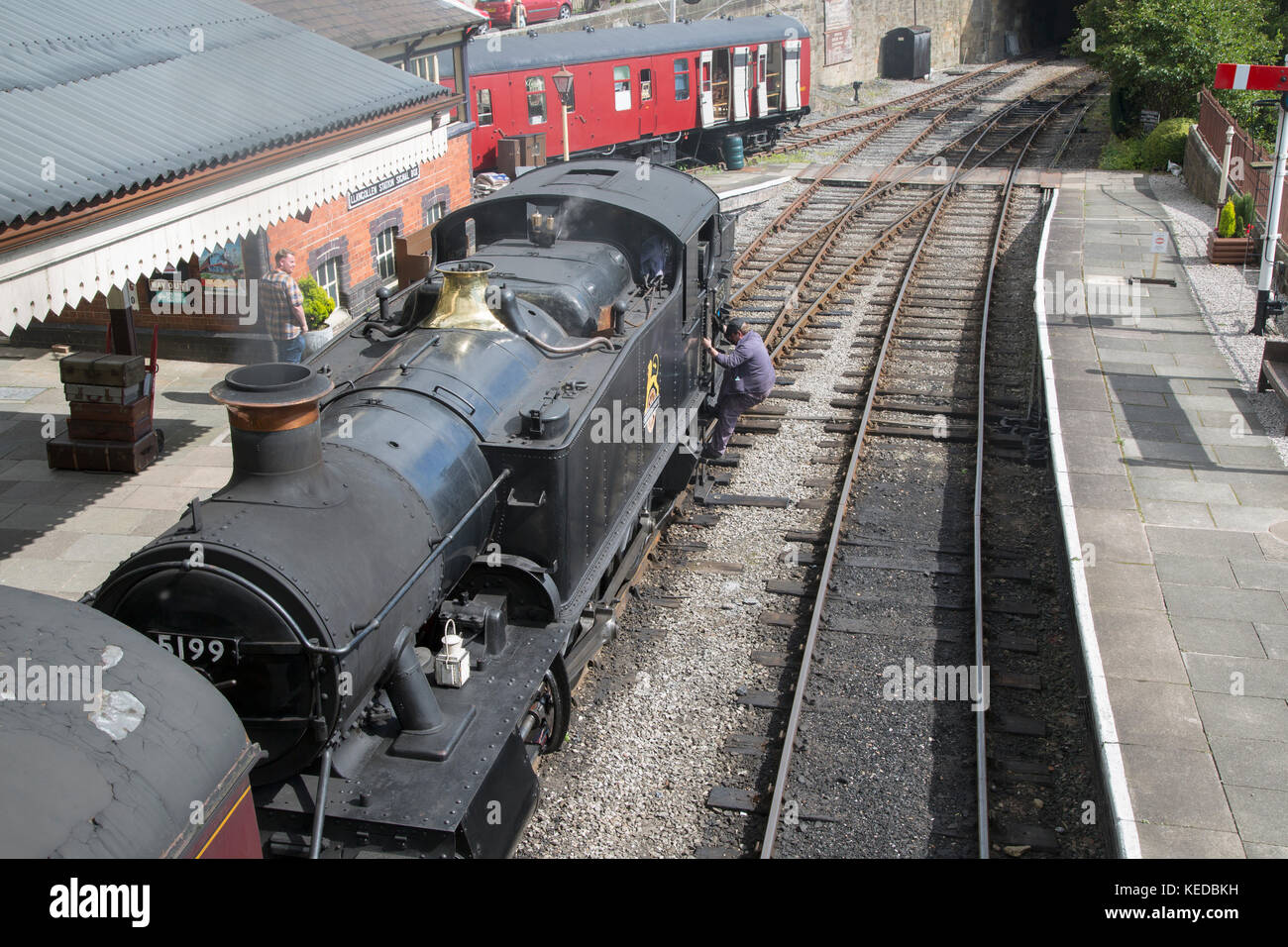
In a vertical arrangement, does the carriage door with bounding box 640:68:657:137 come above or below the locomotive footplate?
above

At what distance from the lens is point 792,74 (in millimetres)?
31953

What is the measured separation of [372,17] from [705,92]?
43.6 feet

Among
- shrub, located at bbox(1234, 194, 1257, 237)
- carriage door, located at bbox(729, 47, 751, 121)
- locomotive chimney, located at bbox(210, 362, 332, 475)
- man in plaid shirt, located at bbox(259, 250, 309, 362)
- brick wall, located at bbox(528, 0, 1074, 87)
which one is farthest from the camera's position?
brick wall, located at bbox(528, 0, 1074, 87)

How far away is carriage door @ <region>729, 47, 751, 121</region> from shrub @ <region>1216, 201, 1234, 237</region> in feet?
48.5

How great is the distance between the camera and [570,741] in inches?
292

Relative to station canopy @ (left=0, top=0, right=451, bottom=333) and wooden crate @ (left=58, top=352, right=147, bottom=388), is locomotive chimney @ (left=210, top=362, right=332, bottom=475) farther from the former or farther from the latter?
wooden crate @ (left=58, top=352, right=147, bottom=388)

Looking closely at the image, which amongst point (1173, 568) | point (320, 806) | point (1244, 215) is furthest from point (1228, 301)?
point (320, 806)

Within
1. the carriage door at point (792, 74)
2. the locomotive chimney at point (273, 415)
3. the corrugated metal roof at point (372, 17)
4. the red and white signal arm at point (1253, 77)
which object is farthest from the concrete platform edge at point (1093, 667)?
the carriage door at point (792, 74)

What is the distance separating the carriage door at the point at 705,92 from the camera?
2917 cm

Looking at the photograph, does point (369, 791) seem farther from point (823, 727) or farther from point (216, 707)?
point (823, 727)

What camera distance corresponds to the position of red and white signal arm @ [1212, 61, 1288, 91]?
13109mm

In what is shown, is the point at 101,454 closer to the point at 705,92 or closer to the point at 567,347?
the point at 567,347

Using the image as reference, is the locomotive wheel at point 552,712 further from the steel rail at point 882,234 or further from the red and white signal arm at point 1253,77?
the red and white signal arm at point 1253,77

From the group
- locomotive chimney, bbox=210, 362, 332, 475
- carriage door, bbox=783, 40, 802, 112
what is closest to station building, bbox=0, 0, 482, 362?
locomotive chimney, bbox=210, 362, 332, 475
